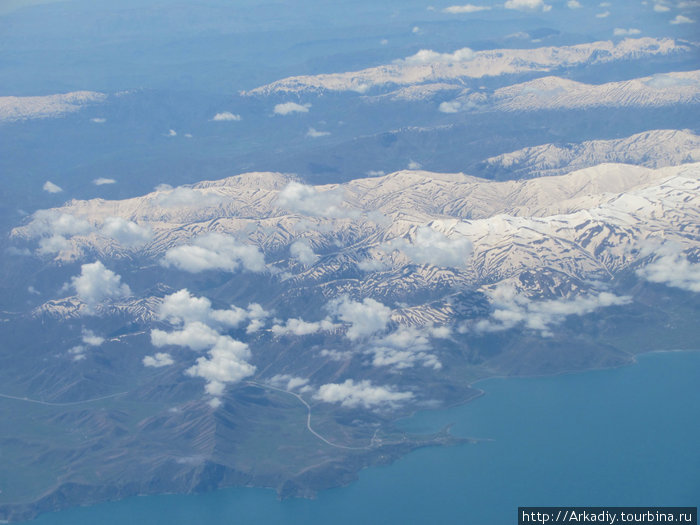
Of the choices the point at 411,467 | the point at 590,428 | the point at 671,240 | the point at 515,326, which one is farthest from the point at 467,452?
the point at 671,240

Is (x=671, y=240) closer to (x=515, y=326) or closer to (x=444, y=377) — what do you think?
(x=515, y=326)

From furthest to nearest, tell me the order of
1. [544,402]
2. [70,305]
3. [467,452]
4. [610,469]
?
[70,305] → [544,402] → [467,452] → [610,469]

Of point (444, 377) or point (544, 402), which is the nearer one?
point (544, 402)

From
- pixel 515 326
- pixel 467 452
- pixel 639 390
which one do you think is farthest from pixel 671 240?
pixel 467 452

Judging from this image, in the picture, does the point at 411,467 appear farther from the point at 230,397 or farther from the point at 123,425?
the point at 123,425

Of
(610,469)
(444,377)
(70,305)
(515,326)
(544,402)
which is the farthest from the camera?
(70,305)

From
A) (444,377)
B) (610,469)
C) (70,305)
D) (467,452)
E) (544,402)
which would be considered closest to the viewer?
(610,469)
